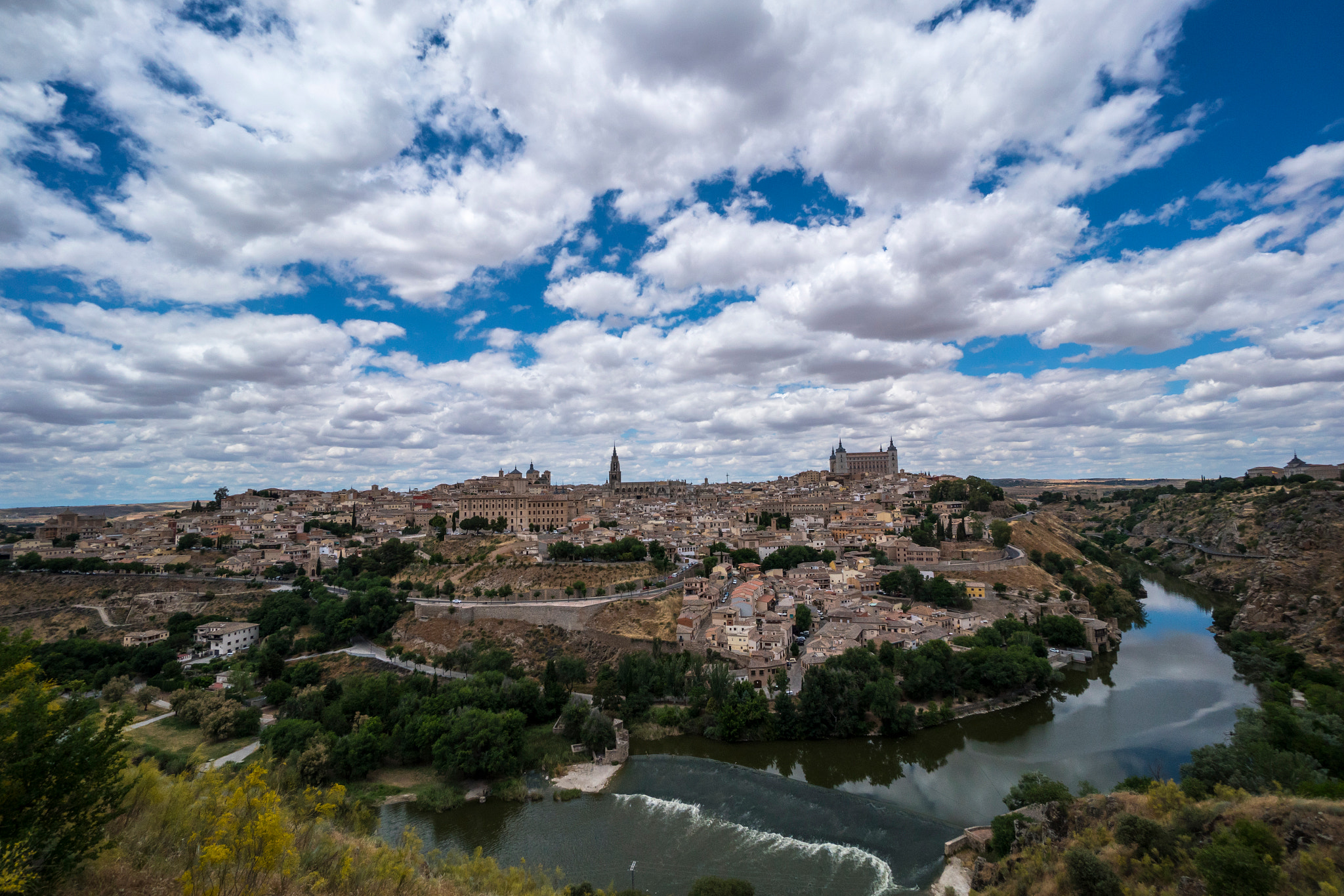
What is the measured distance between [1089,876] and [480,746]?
14262mm

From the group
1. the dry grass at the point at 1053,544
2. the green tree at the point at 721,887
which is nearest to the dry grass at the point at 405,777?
the green tree at the point at 721,887

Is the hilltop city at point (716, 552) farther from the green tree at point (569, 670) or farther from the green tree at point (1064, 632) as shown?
the green tree at point (569, 670)

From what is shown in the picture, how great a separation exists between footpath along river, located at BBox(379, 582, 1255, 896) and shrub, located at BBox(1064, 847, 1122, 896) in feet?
12.7

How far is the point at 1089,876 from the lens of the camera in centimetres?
858

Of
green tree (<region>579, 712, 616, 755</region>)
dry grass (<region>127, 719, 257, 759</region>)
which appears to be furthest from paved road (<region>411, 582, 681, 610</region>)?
dry grass (<region>127, 719, 257, 759</region>)

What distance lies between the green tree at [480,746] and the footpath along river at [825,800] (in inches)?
48.2

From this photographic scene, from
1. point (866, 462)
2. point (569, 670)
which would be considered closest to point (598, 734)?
point (569, 670)

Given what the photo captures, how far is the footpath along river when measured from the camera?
41.1ft

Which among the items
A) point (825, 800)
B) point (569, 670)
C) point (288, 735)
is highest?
point (569, 670)

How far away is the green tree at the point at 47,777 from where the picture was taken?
4.39 meters

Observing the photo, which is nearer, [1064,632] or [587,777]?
[587,777]

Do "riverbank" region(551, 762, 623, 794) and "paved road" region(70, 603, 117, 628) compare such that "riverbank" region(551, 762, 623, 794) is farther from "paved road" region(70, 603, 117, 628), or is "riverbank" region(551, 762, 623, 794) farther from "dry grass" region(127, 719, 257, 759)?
"paved road" region(70, 603, 117, 628)

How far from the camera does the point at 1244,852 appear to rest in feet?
24.1

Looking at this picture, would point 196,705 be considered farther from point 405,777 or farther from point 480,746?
point 480,746
